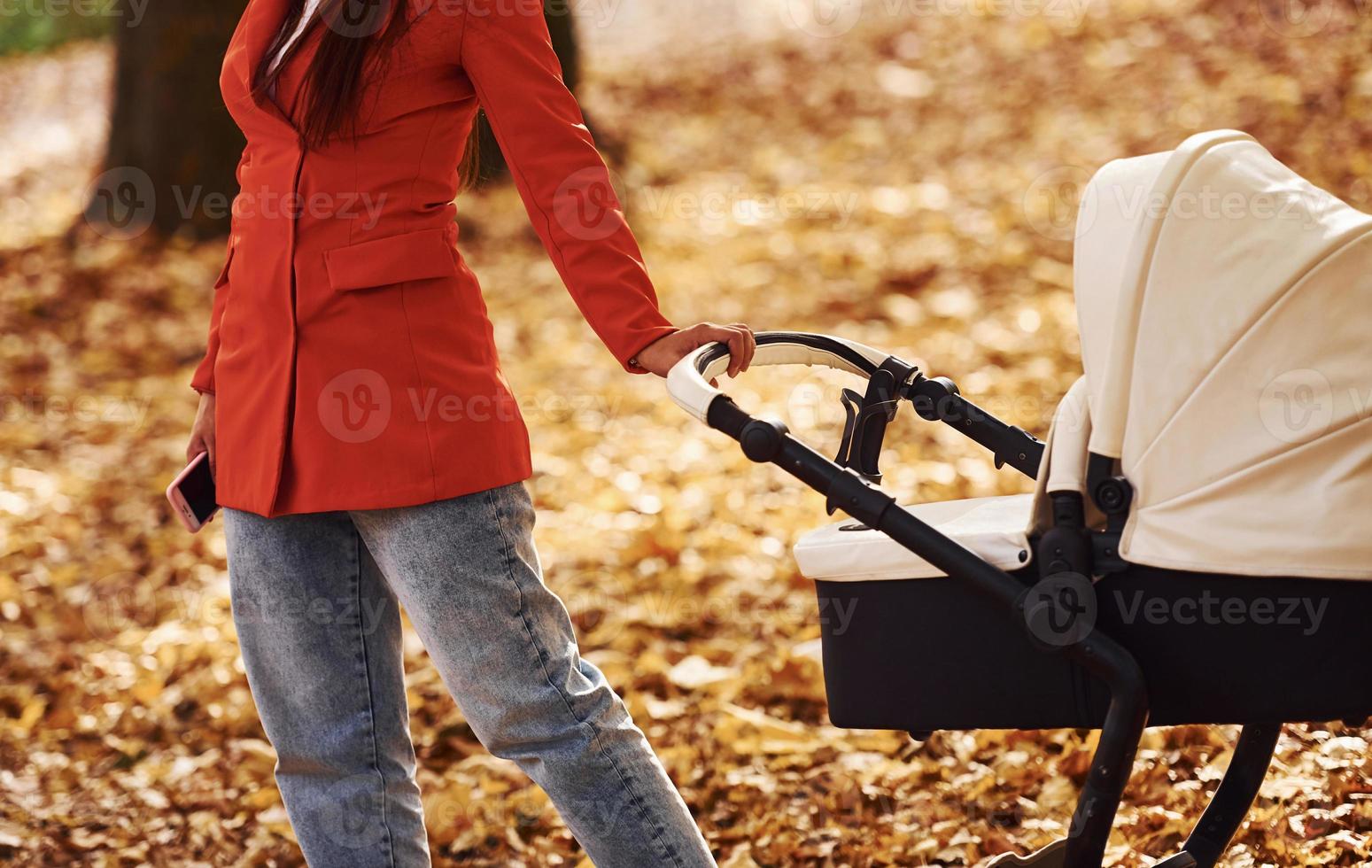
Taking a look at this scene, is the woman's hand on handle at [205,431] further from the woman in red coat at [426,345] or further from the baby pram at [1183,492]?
the baby pram at [1183,492]

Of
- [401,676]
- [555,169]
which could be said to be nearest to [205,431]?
[401,676]

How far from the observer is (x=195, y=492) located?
227 cm

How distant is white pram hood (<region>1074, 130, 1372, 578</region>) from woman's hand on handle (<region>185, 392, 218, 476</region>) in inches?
56.9

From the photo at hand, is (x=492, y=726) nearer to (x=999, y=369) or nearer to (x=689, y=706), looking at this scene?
(x=689, y=706)

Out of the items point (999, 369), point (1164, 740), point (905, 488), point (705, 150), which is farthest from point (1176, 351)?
point (705, 150)

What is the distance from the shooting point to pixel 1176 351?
187cm

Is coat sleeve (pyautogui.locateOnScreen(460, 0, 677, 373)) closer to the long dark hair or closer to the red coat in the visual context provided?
the red coat

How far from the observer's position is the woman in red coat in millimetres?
1888

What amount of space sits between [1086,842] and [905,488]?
2.82m

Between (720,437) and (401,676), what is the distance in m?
3.42

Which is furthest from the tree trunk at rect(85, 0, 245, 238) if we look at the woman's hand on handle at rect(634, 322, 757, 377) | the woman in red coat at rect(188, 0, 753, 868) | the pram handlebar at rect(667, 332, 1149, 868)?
the pram handlebar at rect(667, 332, 1149, 868)

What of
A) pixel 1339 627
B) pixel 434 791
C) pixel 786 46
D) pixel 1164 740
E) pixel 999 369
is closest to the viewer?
pixel 1339 627

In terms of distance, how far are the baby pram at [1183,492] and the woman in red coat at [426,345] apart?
0.32 m

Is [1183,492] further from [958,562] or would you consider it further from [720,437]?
[720,437]
